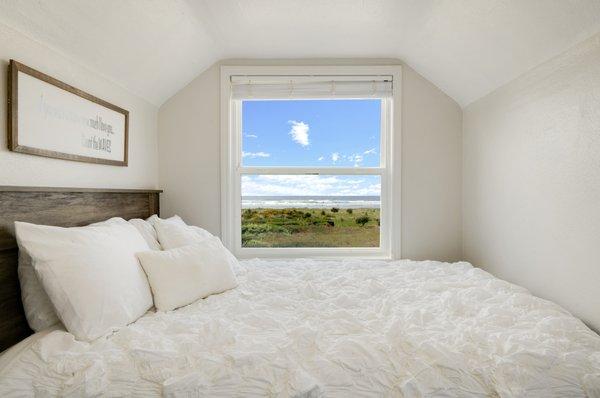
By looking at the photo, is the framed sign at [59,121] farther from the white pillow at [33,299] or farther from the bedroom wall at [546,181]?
the bedroom wall at [546,181]

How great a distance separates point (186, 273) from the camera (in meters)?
1.59

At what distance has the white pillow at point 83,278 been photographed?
3.73ft

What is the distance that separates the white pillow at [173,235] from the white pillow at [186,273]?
0.47 feet

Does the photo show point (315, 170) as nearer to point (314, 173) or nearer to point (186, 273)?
point (314, 173)

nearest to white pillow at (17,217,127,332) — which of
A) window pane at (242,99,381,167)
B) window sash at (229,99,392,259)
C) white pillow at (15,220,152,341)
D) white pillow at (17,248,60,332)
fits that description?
white pillow at (17,248,60,332)

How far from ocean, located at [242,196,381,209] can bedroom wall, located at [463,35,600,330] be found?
904 mm

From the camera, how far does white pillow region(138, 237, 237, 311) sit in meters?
1.49

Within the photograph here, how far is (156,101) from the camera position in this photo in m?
2.56

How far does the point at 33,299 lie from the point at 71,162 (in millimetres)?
758

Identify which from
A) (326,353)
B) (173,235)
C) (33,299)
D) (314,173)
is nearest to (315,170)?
(314,173)

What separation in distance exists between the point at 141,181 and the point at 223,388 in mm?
1920

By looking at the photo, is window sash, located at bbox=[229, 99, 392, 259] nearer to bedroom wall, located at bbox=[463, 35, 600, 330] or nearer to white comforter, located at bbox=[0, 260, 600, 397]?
bedroom wall, located at bbox=[463, 35, 600, 330]

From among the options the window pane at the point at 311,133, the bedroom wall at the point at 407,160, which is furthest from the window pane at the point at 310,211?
the bedroom wall at the point at 407,160

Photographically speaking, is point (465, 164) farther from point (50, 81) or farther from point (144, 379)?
point (50, 81)
